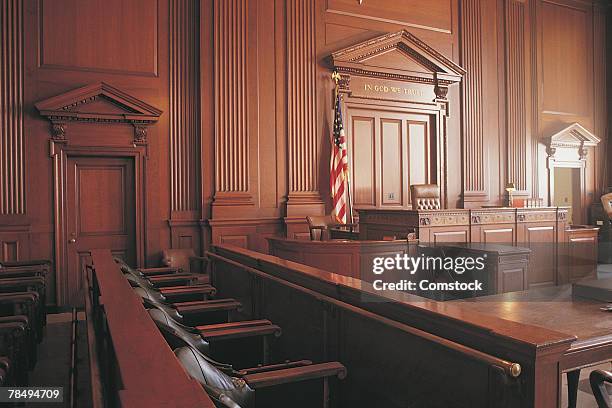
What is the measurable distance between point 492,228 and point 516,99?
12.5 ft

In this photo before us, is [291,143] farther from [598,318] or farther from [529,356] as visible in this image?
[529,356]

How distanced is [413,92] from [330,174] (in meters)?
2.25

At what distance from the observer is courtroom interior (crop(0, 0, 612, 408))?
6.66 feet

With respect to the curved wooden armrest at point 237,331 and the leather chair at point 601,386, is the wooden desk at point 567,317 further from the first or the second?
the curved wooden armrest at point 237,331

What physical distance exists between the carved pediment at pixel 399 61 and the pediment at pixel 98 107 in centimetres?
309

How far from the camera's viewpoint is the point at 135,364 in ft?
4.22

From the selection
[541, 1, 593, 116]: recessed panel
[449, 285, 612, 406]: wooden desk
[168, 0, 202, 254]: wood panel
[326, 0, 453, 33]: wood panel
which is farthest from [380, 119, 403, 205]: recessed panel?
[449, 285, 612, 406]: wooden desk

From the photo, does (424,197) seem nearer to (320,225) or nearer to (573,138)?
(320,225)

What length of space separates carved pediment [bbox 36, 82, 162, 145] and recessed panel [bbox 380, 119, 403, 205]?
3.81m

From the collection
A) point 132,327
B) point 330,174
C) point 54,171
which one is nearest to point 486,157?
point 330,174

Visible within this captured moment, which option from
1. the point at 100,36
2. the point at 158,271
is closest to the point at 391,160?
the point at 100,36

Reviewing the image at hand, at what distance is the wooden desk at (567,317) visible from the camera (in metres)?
1.94

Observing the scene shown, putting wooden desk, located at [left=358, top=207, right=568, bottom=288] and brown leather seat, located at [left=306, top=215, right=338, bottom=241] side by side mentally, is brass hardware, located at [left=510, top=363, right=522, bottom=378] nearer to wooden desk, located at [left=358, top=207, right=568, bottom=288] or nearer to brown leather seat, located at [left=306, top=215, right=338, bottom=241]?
wooden desk, located at [left=358, top=207, right=568, bottom=288]

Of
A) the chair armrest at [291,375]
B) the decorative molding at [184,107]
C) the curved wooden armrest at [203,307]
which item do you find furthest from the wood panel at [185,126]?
the chair armrest at [291,375]
